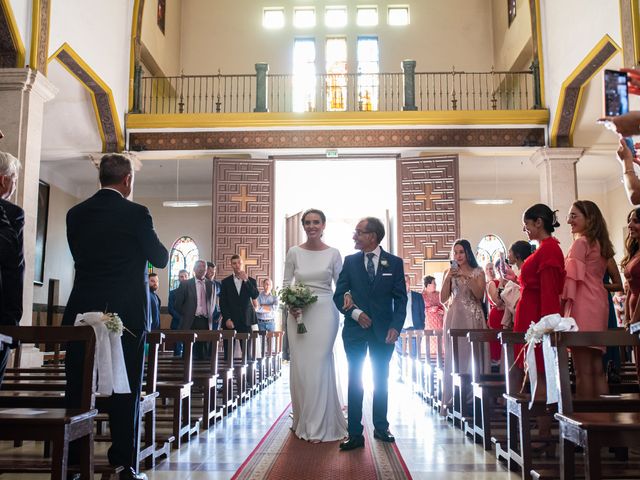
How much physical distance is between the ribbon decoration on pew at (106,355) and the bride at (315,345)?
230 cm

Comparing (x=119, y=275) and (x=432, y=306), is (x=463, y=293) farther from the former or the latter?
(x=432, y=306)

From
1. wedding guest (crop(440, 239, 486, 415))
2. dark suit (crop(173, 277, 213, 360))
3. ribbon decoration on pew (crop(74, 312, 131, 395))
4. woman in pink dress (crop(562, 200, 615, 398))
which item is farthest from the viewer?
dark suit (crop(173, 277, 213, 360))

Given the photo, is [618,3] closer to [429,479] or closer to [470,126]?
[470,126]

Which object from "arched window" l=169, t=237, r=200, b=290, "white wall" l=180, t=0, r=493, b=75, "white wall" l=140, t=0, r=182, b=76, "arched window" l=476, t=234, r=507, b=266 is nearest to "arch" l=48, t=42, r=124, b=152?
"white wall" l=140, t=0, r=182, b=76

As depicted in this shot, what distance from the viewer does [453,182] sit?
13.5 m

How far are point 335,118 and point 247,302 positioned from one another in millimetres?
5339

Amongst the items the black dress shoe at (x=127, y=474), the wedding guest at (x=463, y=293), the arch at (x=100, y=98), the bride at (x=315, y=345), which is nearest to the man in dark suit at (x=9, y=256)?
the black dress shoe at (x=127, y=474)

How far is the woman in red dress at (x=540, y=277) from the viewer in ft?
14.2

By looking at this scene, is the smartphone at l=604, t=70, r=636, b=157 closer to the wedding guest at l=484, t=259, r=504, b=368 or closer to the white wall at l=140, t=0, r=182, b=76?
the wedding guest at l=484, t=259, r=504, b=368

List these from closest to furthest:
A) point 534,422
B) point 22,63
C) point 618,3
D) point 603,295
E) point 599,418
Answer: point 599,418 → point 603,295 → point 534,422 → point 22,63 → point 618,3

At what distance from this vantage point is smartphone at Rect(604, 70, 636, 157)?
8.89ft

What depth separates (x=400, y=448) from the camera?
16.0 ft

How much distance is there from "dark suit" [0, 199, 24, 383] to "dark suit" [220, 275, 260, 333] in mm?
6551

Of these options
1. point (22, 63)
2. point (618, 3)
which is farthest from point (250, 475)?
point (618, 3)
